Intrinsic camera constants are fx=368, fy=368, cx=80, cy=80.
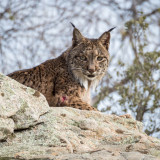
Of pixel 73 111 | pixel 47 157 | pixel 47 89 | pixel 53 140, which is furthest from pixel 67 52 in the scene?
pixel 47 157

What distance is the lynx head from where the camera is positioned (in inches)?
265

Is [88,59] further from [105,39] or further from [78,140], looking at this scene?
[78,140]

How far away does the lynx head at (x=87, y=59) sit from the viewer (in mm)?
6734

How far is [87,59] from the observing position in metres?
6.78

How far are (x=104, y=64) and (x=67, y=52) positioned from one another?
771 millimetres

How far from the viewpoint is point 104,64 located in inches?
275

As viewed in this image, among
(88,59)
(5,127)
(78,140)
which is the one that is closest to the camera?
(5,127)

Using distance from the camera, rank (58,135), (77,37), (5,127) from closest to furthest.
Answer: (5,127)
(58,135)
(77,37)

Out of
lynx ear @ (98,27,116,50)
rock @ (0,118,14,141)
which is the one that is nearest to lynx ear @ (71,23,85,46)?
lynx ear @ (98,27,116,50)

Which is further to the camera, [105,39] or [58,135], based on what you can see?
[105,39]

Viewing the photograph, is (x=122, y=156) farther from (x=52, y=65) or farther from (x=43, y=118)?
(x=52, y=65)

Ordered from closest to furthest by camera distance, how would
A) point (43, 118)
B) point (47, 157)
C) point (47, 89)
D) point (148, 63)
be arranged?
1. point (47, 157)
2. point (43, 118)
3. point (47, 89)
4. point (148, 63)

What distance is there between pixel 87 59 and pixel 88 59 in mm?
24

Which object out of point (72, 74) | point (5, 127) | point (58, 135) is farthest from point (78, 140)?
point (72, 74)
